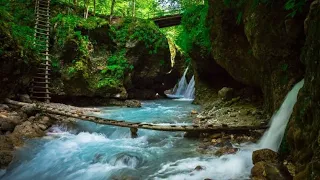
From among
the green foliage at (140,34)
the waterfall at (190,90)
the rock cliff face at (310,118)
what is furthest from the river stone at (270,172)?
the waterfall at (190,90)

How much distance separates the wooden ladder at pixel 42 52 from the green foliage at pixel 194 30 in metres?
7.61

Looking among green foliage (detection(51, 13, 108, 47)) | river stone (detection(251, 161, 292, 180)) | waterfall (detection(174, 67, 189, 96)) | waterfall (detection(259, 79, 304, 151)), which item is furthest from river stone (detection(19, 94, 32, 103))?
waterfall (detection(174, 67, 189, 96))

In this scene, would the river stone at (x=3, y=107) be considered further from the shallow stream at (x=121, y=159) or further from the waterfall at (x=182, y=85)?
the waterfall at (x=182, y=85)

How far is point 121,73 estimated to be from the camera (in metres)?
15.9

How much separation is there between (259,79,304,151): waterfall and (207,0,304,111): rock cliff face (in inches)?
17.2

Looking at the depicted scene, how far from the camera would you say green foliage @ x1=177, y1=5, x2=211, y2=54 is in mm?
12523

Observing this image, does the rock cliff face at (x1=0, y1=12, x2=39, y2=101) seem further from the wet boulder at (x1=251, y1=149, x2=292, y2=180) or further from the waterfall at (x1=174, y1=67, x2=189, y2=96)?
the waterfall at (x1=174, y1=67, x2=189, y2=96)

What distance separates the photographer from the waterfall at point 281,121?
203 inches

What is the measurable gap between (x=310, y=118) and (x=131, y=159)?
12.6 feet

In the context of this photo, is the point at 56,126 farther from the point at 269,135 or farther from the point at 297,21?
the point at 297,21

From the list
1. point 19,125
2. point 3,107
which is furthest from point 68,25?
point 19,125

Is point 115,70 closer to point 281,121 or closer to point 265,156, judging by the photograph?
point 281,121

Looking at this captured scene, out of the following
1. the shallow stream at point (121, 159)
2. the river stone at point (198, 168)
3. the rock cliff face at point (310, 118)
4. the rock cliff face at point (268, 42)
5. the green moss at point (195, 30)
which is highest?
Answer: the green moss at point (195, 30)

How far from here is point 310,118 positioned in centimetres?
327
